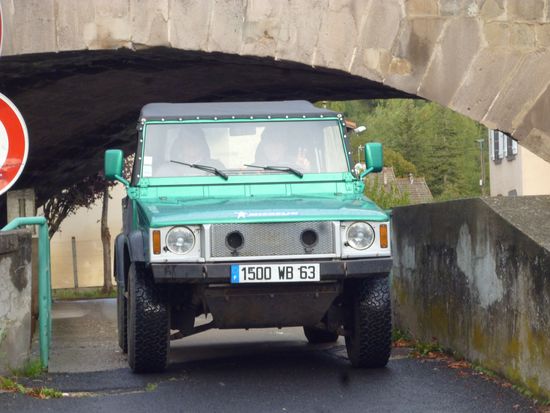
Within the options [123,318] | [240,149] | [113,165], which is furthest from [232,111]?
[123,318]

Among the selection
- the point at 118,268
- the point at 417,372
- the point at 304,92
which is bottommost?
the point at 417,372

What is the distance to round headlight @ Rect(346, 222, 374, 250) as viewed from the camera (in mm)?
8203

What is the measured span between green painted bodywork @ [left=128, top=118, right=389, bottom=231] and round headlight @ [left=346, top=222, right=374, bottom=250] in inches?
2.2

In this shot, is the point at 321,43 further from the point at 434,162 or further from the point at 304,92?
the point at 434,162

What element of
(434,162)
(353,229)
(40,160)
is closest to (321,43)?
(353,229)

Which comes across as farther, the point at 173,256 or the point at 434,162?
the point at 434,162

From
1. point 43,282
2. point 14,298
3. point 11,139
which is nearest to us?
point 11,139

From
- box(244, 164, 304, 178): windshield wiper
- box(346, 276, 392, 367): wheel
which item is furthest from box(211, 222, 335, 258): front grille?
box(244, 164, 304, 178): windshield wiper

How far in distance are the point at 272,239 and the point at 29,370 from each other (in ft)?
6.97

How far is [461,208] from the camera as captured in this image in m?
9.09

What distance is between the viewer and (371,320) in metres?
8.59

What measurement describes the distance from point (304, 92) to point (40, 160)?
4.98 metres

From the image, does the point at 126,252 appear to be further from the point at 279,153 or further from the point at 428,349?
the point at 428,349

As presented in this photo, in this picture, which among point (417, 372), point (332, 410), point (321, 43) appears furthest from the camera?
point (321, 43)
